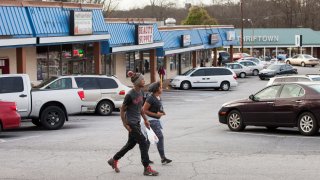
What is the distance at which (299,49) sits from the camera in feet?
310

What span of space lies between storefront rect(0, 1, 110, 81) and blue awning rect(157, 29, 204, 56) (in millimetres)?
10198

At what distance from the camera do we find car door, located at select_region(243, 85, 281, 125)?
17086 millimetres

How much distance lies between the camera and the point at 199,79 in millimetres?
42312

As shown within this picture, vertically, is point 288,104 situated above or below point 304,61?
above

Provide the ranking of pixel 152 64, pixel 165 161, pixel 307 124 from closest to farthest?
1. pixel 165 161
2. pixel 307 124
3. pixel 152 64

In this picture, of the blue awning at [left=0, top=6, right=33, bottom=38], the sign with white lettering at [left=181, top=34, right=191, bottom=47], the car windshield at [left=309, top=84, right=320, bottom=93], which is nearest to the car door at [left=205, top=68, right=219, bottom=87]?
the sign with white lettering at [left=181, top=34, right=191, bottom=47]

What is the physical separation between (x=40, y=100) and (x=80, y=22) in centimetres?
1046

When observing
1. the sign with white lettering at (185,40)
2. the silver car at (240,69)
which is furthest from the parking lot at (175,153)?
the silver car at (240,69)

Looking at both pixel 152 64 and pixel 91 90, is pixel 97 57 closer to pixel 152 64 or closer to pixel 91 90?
pixel 91 90

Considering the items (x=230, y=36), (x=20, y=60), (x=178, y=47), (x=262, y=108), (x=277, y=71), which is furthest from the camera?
(x=230, y=36)

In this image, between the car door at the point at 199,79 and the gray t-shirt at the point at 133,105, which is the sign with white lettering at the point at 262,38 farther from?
the gray t-shirt at the point at 133,105

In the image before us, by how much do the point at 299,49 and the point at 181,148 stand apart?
273 ft

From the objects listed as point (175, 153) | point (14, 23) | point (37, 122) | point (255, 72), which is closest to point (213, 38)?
point (255, 72)

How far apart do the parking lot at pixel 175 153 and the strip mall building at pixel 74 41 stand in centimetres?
549
